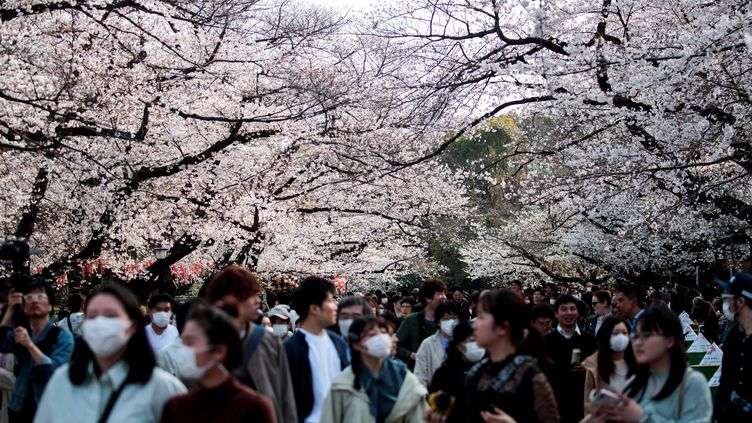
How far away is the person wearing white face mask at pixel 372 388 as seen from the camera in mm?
5633

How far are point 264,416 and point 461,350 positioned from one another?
326 centimetres

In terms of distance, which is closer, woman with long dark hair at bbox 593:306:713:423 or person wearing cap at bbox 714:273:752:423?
woman with long dark hair at bbox 593:306:713:423

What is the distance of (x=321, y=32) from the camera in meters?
19.8

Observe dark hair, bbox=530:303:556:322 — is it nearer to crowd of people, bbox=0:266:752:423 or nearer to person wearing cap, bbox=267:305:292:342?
crowd of people, bbox=0:266:752:423

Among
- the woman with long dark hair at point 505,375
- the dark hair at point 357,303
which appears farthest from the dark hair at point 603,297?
the woman with long dark hair at point 505,375

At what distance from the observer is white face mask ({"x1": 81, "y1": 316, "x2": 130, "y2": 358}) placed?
445cm

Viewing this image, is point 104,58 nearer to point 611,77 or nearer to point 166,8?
point 166,8

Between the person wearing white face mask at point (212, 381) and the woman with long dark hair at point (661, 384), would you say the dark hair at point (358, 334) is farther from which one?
the person wearing white face mask at point (212, 381)

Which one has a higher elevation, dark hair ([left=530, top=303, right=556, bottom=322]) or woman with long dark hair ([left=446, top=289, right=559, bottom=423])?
dark hair ([left=530, top=303, right=556, bottom=322])

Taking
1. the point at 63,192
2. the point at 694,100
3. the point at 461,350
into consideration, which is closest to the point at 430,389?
the point at 461,350

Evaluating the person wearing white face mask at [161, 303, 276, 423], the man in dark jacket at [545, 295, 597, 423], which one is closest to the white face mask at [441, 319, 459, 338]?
the man in dark jacket at [545, 295, 597, 423]

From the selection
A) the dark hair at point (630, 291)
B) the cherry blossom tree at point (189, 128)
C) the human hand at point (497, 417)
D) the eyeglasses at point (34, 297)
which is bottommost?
the human hand at point (497, 417)

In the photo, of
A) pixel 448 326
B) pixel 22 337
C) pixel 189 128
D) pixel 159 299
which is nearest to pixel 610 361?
pixel 448 326

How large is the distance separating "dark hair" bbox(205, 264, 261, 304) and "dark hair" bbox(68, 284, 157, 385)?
982 millimetres
